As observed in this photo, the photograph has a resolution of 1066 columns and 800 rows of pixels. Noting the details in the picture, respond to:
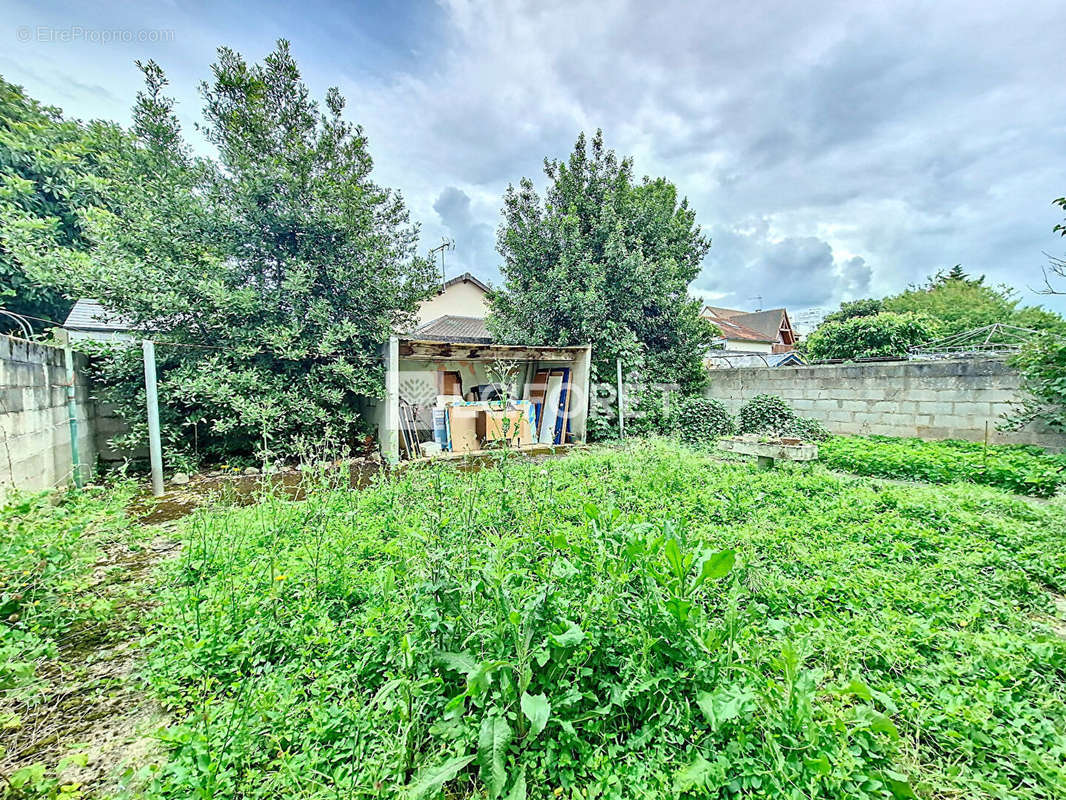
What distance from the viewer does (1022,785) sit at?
131 centimetres

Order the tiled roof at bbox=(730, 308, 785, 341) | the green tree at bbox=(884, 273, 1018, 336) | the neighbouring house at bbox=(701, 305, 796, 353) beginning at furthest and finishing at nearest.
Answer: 1. the tiled roof at bbox=(730, 308, 785, 341)
2. the neighbouring house at bbox=(701, 305, 796, 353)
3. the green tree at bbox=(884, 273, 1018, 336)

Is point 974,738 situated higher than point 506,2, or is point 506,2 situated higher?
point 506,2

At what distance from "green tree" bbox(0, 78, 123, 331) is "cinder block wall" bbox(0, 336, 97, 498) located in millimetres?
3688

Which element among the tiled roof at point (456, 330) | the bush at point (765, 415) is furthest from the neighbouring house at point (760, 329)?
the bush at point (765, 415)

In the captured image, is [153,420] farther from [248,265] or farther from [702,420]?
[702,420]

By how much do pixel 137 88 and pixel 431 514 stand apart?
25.7 ft

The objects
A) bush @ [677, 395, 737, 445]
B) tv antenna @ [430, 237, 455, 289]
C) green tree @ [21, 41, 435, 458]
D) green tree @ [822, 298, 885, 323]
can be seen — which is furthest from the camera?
green tree @ [822, 298, 885, 323]

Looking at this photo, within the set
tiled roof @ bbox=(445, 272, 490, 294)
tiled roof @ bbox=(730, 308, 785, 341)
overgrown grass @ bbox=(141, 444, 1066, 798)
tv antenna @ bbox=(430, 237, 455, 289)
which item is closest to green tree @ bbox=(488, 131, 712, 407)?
tv antenna @ bbox=(430, 237, 455, 289)

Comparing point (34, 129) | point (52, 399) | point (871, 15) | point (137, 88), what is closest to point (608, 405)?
point (871, 15)

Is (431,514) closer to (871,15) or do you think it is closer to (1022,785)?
(1022,785)

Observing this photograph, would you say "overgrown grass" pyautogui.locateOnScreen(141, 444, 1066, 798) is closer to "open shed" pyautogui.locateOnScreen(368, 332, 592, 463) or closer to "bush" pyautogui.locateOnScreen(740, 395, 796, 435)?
"open shed" pyautogui.locateOnScreen(368, 332, 592, 463)

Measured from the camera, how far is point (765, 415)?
7.91 m

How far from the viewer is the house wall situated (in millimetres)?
15312

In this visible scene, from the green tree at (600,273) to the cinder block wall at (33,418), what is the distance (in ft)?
22.7
